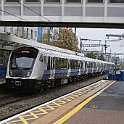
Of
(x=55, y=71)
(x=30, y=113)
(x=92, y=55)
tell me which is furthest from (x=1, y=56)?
(x=92, y=55)

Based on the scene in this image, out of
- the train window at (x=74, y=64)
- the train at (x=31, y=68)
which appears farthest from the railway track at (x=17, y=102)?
the train window at (x=74, y=64)

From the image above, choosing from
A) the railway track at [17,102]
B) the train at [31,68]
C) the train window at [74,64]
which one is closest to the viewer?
the railway track at [17,102]

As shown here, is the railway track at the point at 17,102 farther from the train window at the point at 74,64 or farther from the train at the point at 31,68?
the train window at the point at 74,64

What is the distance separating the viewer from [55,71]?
26938mm

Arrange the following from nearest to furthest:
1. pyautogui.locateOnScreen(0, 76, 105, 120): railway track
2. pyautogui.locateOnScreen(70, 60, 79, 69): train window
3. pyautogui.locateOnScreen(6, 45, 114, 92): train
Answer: pyautogui.locateOnScreen(0, 76, 105, 120): railway track
pyautogui.locateOnScreen(6, 45, 114, 92): train
pyautogui.locateOnScreen(70, 60, 79, 69): train window

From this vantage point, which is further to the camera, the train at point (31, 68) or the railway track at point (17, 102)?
the train at point (31, 68)

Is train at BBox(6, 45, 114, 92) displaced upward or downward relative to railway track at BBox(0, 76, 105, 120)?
upward

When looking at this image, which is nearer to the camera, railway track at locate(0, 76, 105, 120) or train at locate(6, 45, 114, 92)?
railway track at locate(0, 76, 105, 120)

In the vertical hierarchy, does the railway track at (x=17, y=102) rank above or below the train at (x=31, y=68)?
below

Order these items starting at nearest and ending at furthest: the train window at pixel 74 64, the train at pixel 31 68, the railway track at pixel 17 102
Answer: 1. the railway track at pixel 17 102
2. the train at pixel 31 68
3. the train window at pixel 74 64

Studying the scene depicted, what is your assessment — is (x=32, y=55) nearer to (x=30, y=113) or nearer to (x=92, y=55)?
(x=30, y=113)

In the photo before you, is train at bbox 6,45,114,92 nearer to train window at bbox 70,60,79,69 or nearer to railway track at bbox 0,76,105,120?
railway track at bbox 0,76,105,120

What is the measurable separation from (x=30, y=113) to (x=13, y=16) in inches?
432

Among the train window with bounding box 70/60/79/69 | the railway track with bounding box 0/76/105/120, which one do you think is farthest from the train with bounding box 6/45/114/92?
the train window with bounding box 70/60/79/69
